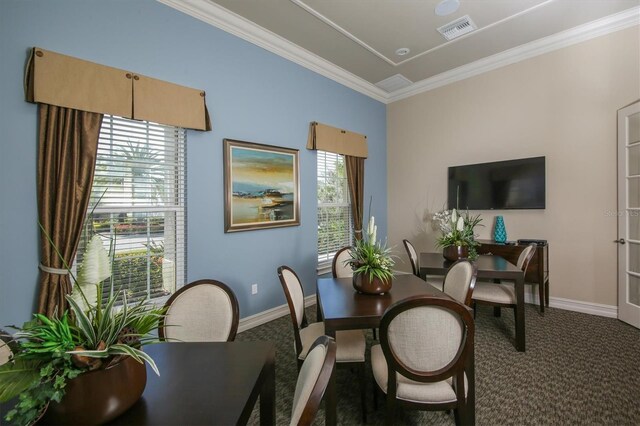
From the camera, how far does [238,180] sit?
3.16 metres

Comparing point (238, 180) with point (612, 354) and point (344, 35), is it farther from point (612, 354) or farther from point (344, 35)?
point (612, 354)

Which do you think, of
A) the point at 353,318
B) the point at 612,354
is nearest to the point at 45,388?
the point at 353,318

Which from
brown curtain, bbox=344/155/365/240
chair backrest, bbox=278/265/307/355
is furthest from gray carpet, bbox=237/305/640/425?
brown curtain, bbox=344/155/365/240

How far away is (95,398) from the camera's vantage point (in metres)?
0.82

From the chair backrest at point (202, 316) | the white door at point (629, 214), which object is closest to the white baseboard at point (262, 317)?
the chair backrest at point (202, 316)

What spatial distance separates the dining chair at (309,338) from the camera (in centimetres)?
182

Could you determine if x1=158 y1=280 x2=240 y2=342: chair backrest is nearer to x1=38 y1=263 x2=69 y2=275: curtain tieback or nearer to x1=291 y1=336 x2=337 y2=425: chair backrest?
x1=291 y1=336 x2=337 y2=425: chair backrest

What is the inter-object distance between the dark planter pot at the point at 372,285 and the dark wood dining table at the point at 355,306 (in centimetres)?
4

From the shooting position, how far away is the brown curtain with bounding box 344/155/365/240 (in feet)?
14.9

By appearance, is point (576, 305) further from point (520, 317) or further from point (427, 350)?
point (427, 350)

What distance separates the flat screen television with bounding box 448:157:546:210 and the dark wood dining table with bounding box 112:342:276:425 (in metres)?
3.88

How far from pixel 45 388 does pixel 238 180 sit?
2.55m

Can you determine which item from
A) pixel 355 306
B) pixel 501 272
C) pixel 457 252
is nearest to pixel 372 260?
pixel 355 306

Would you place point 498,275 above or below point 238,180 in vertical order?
below
